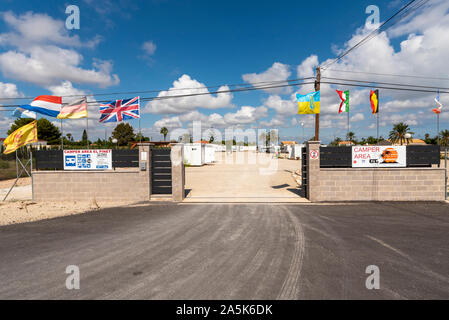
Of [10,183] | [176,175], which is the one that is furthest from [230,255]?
[10,183]

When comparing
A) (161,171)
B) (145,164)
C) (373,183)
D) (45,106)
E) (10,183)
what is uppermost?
(45,106)

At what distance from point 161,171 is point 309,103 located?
931cm

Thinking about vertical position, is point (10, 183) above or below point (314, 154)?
below

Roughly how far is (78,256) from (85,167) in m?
7.79

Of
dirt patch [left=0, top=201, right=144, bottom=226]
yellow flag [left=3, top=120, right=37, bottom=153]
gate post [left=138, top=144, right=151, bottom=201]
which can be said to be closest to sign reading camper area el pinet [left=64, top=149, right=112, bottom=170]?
gate post [left=138, top=144, right=151, bottom=201]

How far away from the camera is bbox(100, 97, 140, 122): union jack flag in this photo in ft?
41.7

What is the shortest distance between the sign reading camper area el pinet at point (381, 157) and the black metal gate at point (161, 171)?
971 centimetres

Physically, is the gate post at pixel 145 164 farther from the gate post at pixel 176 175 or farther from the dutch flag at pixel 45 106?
the dutch flag at pixel 45 106

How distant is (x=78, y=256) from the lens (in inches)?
212

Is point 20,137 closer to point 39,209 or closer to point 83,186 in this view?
point 83,186

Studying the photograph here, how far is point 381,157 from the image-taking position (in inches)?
440
